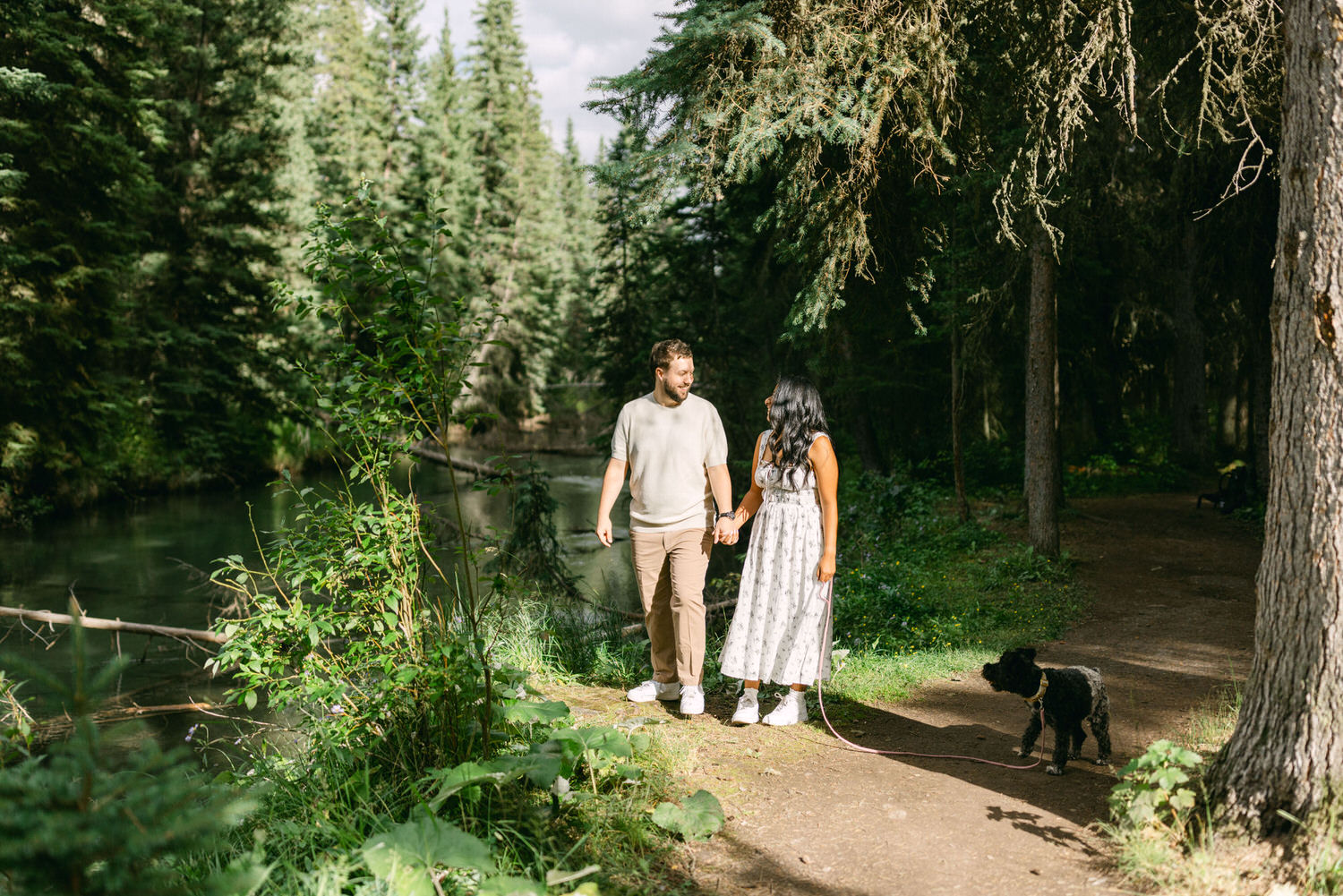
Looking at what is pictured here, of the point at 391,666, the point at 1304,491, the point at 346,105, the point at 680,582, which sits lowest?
the point at 391,666

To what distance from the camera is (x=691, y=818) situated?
138 inches

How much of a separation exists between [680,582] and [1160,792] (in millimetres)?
2575

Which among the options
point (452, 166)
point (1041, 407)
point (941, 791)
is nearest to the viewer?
point (941, 791)

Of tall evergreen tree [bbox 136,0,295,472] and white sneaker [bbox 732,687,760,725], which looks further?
tall evergreen tree [bbox 136,0,295,472]

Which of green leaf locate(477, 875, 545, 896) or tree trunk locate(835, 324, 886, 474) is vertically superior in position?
tree trunk locate(835, 324, 886, 474)

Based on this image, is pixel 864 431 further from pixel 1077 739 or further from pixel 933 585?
pixel 1077 739

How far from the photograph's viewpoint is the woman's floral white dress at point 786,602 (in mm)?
4887

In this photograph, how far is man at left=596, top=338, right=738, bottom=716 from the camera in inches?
197

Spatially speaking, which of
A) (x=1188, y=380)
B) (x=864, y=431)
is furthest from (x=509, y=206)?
(x=1188, y=380)

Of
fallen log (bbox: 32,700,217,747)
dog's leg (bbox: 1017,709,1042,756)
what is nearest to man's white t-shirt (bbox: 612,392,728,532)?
dog's leg (bbox: 1017,709,1042,756)

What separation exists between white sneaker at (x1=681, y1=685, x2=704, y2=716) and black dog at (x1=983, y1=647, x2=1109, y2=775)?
1.65m

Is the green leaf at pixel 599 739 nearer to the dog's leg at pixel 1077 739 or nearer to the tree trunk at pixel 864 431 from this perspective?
the dog's leg at pixel 1077 739

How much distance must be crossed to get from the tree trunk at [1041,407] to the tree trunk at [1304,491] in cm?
655

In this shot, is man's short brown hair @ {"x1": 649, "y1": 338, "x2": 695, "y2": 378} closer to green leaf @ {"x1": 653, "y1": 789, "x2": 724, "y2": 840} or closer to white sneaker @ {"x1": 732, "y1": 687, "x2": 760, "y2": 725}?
white sneaker @ {"x1": 732, "y1": 687, "x2": 760, "y2": 725}
